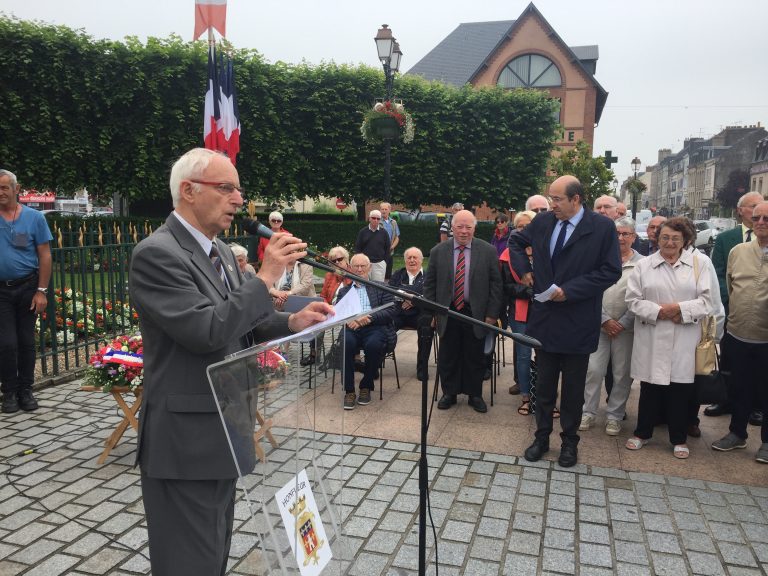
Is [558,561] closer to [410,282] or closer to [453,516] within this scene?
[453,516]

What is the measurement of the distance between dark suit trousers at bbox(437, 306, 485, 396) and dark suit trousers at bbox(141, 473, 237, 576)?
416 cm

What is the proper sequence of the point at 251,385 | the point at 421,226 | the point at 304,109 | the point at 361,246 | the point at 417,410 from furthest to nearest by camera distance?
the point at 421,226 → the point at 304,109 → the point at 361,246 → the point at 417,410 → the point at 251,385

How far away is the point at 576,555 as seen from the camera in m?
3.42

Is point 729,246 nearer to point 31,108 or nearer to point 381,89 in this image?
point 381,89

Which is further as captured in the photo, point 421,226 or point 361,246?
point 421,226

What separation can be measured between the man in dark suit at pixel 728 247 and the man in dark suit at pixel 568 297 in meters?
1.80

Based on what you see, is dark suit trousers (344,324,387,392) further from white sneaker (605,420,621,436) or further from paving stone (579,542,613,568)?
paving stone (579,542,613,568)

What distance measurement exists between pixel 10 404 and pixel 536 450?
16.6 ft

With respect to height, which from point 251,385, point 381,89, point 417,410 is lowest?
point 417,410

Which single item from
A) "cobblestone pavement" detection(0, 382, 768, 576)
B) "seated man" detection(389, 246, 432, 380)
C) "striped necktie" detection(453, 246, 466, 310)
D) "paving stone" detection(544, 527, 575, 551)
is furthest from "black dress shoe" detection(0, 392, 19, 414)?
"paving stone" detection(544, 527, 575, 551)

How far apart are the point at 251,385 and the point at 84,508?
107 inches

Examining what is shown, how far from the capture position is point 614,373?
5.68 meters

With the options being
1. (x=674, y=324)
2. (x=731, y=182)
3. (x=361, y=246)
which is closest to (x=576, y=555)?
(x=674, y=324)

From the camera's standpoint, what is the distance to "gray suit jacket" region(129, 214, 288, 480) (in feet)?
6.50
